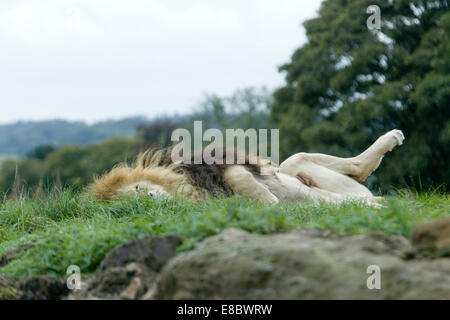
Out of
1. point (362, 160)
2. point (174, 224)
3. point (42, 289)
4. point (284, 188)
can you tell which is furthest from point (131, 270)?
point (362, 160)

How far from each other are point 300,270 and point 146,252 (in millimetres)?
1207

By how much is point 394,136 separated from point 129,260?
6048 millimetres

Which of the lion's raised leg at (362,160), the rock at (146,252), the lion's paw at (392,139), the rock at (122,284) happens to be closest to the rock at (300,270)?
the rock at (122,284)

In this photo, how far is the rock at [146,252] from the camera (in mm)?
4734

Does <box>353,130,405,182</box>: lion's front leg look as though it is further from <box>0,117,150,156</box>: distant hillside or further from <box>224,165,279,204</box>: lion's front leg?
<box>0,117,150,156</box>: distant hillside

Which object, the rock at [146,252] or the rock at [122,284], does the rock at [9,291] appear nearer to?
the rock at [122,284]

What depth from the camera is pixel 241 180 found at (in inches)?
341

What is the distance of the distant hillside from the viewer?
12306cm

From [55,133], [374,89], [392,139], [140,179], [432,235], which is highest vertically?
[55,133]

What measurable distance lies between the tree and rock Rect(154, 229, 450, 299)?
17.8 m

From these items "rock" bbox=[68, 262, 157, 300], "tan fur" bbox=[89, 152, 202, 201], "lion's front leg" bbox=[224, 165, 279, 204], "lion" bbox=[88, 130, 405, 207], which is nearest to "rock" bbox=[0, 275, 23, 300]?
"rock" bbox=[68, 262, 157, 300]

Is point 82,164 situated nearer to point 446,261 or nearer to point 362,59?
point 362,59

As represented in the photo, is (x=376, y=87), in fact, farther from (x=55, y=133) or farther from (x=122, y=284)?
(x=55, y=133)

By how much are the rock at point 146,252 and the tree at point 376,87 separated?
17569mm
